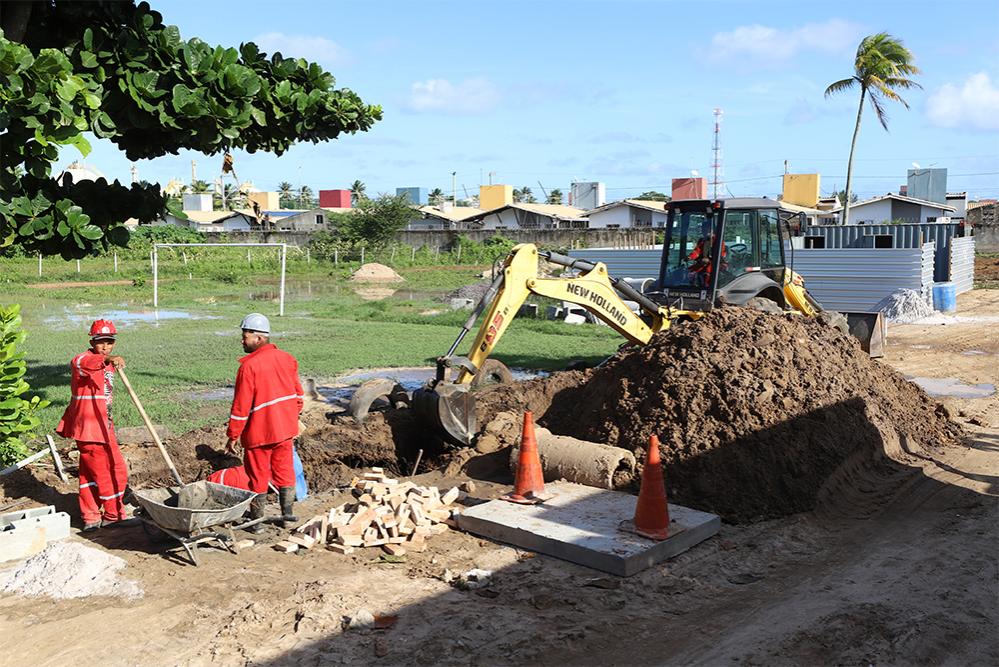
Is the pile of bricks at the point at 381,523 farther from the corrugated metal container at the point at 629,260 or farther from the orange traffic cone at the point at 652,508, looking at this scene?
the corrugated metal container at the point at 629,260

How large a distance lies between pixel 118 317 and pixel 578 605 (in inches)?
836

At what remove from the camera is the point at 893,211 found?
5428cm

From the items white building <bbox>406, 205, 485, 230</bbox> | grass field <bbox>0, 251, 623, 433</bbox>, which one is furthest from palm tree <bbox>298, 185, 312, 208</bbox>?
grass field <bbox>0, 251, 623, 433</bbox>

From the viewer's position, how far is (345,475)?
9297 mm

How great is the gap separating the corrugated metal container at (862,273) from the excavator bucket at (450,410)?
17.2 metres

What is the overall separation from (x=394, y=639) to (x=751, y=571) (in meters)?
2.76

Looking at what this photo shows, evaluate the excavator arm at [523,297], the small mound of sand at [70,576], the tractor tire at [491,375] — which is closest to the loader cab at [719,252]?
the excavator arm at [523,297]

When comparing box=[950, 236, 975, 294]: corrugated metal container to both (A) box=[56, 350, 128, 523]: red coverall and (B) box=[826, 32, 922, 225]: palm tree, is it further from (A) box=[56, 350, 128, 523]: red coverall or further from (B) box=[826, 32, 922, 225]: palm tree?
(A) box=[56, 350, 128, 523]: red coverall

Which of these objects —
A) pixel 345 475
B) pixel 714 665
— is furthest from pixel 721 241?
pixel 714 665

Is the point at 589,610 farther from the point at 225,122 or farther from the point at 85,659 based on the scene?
the point at 225,122

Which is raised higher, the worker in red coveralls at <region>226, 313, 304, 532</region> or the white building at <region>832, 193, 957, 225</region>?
the white building at <region>832, 193, 957, 225</region>

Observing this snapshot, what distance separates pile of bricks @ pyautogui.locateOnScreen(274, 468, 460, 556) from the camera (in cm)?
692

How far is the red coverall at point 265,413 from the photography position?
705 centimetres

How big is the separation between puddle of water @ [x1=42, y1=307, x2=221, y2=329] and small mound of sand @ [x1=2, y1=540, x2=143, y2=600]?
16.6 m
